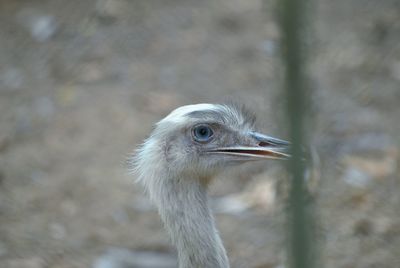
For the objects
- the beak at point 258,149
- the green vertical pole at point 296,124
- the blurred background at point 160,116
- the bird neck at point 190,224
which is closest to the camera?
the green vertical pole at point 296,124

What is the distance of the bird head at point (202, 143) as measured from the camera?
3648 millimetres

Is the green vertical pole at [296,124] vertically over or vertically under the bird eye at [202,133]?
under

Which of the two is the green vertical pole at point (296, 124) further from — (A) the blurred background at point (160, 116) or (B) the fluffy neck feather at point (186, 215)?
(A) the blurred background at point (160, 116)

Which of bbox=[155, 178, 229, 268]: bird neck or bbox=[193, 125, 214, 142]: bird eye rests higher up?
bbox=[193, 125, 214, 142]: bird eye

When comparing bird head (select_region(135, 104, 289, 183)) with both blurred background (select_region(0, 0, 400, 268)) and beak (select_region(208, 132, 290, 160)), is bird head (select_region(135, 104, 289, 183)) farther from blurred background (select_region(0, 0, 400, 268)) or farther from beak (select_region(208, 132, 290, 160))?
blurred background (select_region(0, 0, 400, 268))

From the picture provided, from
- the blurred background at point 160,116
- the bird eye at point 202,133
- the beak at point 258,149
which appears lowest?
the beak at point 258,149

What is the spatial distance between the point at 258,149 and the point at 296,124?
199cm

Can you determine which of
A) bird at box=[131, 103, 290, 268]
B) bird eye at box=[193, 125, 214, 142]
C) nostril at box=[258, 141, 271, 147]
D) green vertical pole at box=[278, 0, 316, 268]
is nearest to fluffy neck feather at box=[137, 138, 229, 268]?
bird at box=[131, 103, 290, 268]

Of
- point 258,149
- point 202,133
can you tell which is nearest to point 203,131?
point 202,133

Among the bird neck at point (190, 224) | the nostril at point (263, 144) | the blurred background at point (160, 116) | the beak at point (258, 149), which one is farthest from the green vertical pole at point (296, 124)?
the blurred background at point (160, 116)

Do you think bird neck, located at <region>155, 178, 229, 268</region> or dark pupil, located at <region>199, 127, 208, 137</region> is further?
dark pupil, located at <region>199, 127, 208, 137</region>

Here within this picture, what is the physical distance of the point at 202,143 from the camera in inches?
147

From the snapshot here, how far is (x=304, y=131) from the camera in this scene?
1722mm

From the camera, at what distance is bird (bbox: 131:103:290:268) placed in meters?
3.46
